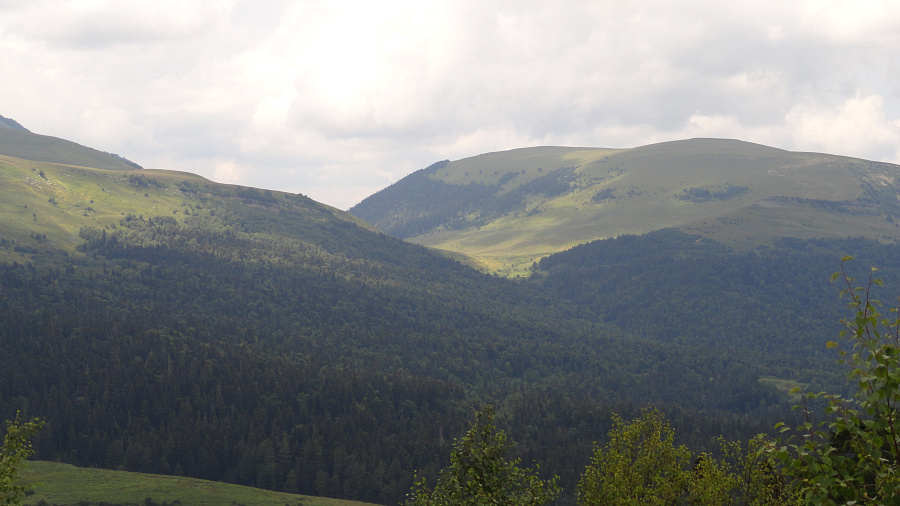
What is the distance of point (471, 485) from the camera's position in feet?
129

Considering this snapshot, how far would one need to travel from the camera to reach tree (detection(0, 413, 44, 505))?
115 feet

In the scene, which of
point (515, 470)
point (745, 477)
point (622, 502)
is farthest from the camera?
point (745, 477)

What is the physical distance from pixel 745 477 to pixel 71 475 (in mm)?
171593

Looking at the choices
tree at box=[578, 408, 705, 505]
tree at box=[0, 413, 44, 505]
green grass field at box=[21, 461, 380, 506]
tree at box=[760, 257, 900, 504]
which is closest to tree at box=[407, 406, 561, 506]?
tree at box=[578, 408, 705, 505]

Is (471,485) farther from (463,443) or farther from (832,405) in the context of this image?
(832,405)

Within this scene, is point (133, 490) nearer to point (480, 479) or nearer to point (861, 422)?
point (480, 479)

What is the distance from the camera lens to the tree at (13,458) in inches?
1379

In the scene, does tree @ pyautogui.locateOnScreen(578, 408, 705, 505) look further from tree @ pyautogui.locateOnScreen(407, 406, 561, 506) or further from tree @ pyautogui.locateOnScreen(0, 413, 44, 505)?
tree @ pyautogui.locateOnScreen(0, 413, 44, 505)

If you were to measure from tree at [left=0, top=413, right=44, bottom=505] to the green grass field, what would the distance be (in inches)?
5350

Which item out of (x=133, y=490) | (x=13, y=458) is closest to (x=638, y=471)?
(x=13, y=458)

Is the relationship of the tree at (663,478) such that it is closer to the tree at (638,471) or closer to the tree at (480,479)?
the tree at (638,471)

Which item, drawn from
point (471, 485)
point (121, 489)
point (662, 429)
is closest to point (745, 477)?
point (662, 429)

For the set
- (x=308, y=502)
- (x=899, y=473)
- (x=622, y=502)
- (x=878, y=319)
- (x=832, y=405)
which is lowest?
(x=308, y=502)

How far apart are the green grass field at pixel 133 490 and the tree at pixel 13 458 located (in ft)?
446
